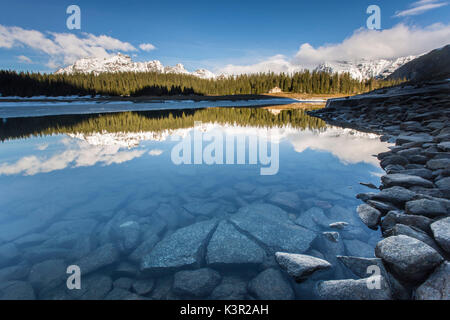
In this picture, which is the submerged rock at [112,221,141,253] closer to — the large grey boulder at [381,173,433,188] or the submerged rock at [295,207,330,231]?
the submerged rock at [295,207,330,231]

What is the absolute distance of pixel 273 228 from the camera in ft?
11.8

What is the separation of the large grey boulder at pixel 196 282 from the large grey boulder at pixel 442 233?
2.70m

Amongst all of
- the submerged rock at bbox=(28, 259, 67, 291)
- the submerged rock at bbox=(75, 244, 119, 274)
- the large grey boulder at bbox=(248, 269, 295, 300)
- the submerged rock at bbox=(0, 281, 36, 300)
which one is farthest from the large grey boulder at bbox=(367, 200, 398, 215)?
the submerged rock at bbox=(0, 281, 36, 300)

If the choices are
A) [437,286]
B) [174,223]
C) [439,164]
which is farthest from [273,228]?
[439,164]

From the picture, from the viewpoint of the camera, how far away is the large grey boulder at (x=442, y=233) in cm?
266

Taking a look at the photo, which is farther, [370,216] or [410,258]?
[370,216]

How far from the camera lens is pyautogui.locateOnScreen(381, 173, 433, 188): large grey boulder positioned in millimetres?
4589

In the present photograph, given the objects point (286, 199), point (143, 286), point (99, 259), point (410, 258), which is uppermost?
point (286, 199)

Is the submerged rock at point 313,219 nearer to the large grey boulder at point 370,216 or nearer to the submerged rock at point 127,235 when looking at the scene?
the large grey boulder at point 370,216

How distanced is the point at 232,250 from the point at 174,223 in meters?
1.24

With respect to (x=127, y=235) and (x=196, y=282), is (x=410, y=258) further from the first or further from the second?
(x=127, y=235)
